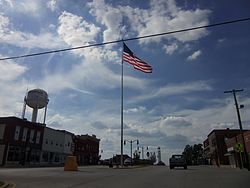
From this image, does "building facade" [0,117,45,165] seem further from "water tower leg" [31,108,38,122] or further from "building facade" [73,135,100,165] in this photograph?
"building facade" [73,135,100,165]

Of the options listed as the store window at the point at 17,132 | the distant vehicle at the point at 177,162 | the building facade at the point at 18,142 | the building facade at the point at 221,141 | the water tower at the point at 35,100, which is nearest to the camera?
the distant vehicle at the point at 177,162

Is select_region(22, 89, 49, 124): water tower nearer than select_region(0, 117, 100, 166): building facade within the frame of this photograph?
No

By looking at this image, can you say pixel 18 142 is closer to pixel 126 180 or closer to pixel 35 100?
pixel 35 100

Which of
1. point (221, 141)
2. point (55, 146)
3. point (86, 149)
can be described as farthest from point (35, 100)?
point (221, 141)

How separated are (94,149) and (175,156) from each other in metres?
60.4

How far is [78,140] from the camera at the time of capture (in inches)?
3371

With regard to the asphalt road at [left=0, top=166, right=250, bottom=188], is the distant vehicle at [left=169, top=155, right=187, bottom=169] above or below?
above

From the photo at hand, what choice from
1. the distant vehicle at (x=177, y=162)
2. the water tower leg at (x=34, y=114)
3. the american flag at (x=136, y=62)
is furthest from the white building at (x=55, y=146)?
the american flag at (x=136, y=62)

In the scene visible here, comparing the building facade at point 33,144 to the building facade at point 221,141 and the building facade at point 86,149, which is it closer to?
the building facade at point 86,149

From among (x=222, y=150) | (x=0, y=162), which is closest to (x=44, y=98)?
(x=0, y=162)

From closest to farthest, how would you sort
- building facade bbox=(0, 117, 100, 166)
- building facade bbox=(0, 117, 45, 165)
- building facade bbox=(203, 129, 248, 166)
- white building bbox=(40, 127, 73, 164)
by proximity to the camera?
building facade bbox=(0, 117, 45, 165)
building facade bbox=(0, 117, 100, 166)
white building bbox=(40, 127, 73, 164)
building facade bbox=(203, 129, 248, 166)

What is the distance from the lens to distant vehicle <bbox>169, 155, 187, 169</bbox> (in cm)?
3988

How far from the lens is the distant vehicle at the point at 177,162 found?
131 ft

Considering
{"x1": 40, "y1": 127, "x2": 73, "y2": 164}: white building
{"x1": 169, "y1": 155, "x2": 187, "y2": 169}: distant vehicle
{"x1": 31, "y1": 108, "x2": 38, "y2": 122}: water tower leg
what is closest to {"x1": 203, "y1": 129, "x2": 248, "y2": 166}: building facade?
{"x1": 40, "y1": 127, "x2": 73, "y2": 164}: white building
